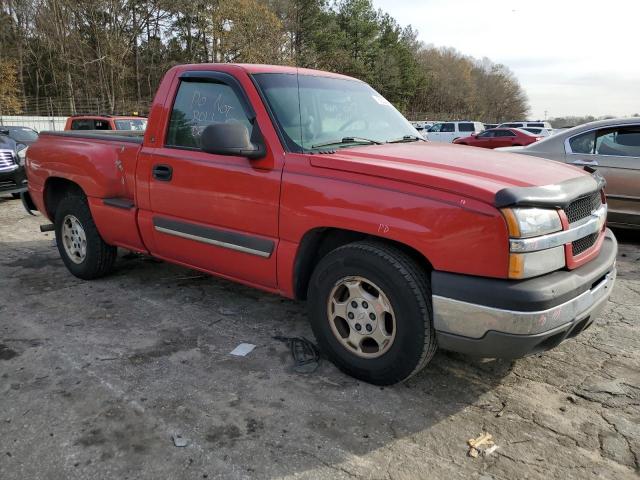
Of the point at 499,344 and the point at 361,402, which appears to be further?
the point at 361,402

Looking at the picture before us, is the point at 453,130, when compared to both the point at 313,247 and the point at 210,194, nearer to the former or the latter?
the point at 210,194

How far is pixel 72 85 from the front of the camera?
3531 cm

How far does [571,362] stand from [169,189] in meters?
3.14

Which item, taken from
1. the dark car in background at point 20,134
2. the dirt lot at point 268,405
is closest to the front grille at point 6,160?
the dark car in background at point 20,134

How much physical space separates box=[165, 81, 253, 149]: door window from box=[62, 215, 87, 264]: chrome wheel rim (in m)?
1.66

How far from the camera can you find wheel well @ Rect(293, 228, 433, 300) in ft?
10.4

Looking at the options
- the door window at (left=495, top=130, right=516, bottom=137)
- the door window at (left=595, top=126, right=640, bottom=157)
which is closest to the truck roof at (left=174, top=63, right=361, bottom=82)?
the door window at (left=595, top=126, right=640, bottom=157)

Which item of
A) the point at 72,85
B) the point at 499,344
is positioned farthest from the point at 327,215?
the point at 72,85

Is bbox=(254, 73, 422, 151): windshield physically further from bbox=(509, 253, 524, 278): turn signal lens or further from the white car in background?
the white car in background

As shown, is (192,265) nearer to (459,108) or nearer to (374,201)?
(374,201)

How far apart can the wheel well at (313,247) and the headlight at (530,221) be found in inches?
33.9

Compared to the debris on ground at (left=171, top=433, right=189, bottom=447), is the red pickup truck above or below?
above

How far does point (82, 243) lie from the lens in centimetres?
497

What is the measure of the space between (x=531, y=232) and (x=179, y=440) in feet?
6.68
